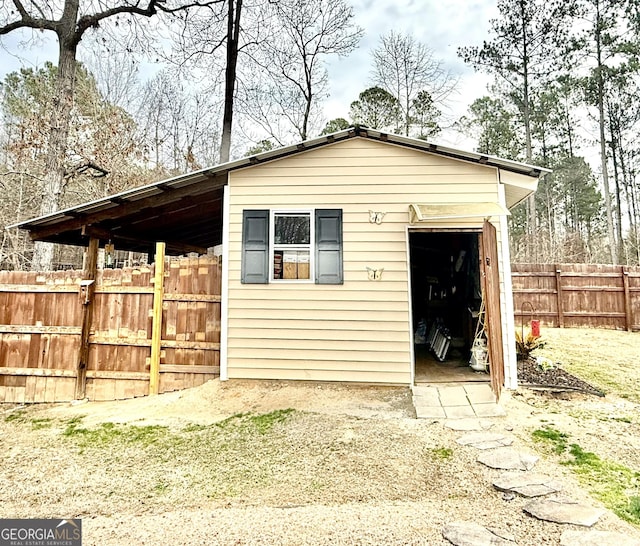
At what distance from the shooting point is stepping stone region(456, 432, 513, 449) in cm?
377

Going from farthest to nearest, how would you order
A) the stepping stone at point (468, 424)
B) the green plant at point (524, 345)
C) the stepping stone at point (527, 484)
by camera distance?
1. the green plant at point (524, 345)
2. the stepping stone at point (468, 424)
3. the stepping stone at point (527, 484)

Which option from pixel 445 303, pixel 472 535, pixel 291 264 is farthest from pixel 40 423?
pixel 445 303

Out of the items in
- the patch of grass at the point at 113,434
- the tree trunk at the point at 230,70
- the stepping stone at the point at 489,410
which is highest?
the tree trunk at the point at 230,70

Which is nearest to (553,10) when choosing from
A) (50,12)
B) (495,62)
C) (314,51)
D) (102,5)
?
(495,62)

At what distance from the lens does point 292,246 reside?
18.7 ft

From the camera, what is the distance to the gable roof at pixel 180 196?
18.0 ft

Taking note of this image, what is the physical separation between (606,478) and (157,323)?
547 centimetres

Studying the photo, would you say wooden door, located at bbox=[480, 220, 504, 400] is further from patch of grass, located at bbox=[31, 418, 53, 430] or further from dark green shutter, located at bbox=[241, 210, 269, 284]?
patch of grass, located at bbox=[31, 418, 53, 430]

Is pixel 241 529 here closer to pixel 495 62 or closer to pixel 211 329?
pixel 211 329

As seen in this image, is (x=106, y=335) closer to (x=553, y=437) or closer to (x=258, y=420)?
(x=258, y=420)

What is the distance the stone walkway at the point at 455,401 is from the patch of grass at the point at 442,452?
781 mm

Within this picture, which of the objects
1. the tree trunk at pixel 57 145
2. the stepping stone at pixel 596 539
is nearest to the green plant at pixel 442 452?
the stepping stone at pixel 596 539

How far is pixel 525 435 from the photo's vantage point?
4.02 meters

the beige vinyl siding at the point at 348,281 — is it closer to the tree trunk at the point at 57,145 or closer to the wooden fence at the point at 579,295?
the tree trunk at the point at 57,145
